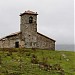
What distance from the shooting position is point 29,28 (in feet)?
222

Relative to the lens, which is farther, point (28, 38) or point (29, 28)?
point (29, 28)

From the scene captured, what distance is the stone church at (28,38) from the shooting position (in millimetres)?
66125

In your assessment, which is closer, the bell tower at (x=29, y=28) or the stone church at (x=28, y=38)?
the stone church at (x=28, y=38)

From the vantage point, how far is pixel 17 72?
2861 centimetres

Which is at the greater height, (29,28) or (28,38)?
(29,28)

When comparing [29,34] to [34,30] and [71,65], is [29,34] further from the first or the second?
[71,65]

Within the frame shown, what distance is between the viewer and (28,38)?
2628 inches

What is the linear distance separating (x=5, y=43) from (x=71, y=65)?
2893 cm

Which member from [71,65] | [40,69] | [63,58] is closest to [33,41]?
[63,58]

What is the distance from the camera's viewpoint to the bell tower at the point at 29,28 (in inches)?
2613

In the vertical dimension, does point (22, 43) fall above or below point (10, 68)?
above

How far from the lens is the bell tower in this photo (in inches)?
2613

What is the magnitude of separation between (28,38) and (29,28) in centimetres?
253

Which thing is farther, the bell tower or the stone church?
the bell tower
